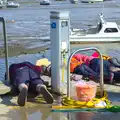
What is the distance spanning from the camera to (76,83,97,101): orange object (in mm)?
8000

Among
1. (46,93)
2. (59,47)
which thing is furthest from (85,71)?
(46,93)

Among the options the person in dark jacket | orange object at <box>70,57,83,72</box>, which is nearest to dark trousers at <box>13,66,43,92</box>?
the person in dark jacket

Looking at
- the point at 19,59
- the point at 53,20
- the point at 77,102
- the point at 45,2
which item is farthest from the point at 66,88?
the point at 45,2

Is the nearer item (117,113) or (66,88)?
(117,113)

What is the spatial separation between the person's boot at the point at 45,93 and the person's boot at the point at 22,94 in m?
0.26

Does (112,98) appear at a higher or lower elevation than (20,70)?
lower

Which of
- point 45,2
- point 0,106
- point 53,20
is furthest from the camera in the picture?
point 45,2

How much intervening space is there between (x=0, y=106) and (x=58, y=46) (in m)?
1.67

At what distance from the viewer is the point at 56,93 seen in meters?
8.81

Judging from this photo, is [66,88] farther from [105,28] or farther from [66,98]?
[105,28]

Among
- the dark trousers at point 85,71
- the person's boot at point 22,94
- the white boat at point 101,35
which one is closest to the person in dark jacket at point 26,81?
the person's boot at point 22,94

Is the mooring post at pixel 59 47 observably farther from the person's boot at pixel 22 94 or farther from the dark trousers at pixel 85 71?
the dark trousers at pixel 85 71

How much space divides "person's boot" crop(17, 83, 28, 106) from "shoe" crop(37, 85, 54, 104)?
28cm

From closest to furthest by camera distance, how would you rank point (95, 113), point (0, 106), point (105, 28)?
point (95, 113) < point (0, 106) < point (105, 28)
